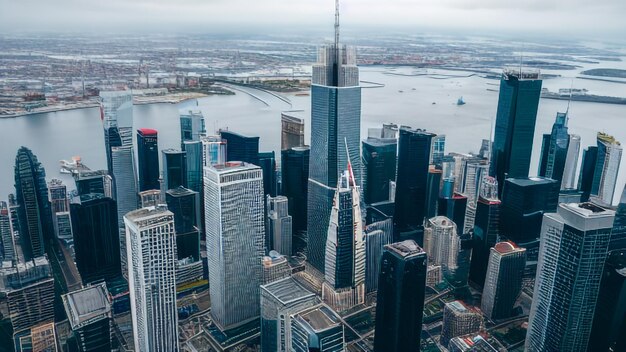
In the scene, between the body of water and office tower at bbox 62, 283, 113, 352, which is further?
the body of water

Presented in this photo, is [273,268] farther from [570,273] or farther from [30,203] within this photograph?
[30,203]

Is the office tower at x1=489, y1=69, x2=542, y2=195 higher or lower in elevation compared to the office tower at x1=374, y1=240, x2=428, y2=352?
higher

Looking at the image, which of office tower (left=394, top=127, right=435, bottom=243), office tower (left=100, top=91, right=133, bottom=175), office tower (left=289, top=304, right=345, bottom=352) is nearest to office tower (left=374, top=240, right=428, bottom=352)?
office tower (left=289, top=304, right=345, bottom=352)

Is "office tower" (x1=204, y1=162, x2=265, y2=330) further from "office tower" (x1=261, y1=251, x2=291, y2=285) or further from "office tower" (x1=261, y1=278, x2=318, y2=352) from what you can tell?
"office tower" (x1=261, y1=278, x2=318, y2=352)

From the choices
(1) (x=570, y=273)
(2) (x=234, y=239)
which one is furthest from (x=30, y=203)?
(1) (x=570, y=273)

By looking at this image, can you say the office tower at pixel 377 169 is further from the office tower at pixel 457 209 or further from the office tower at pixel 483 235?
the office tower at pixel 483 235
